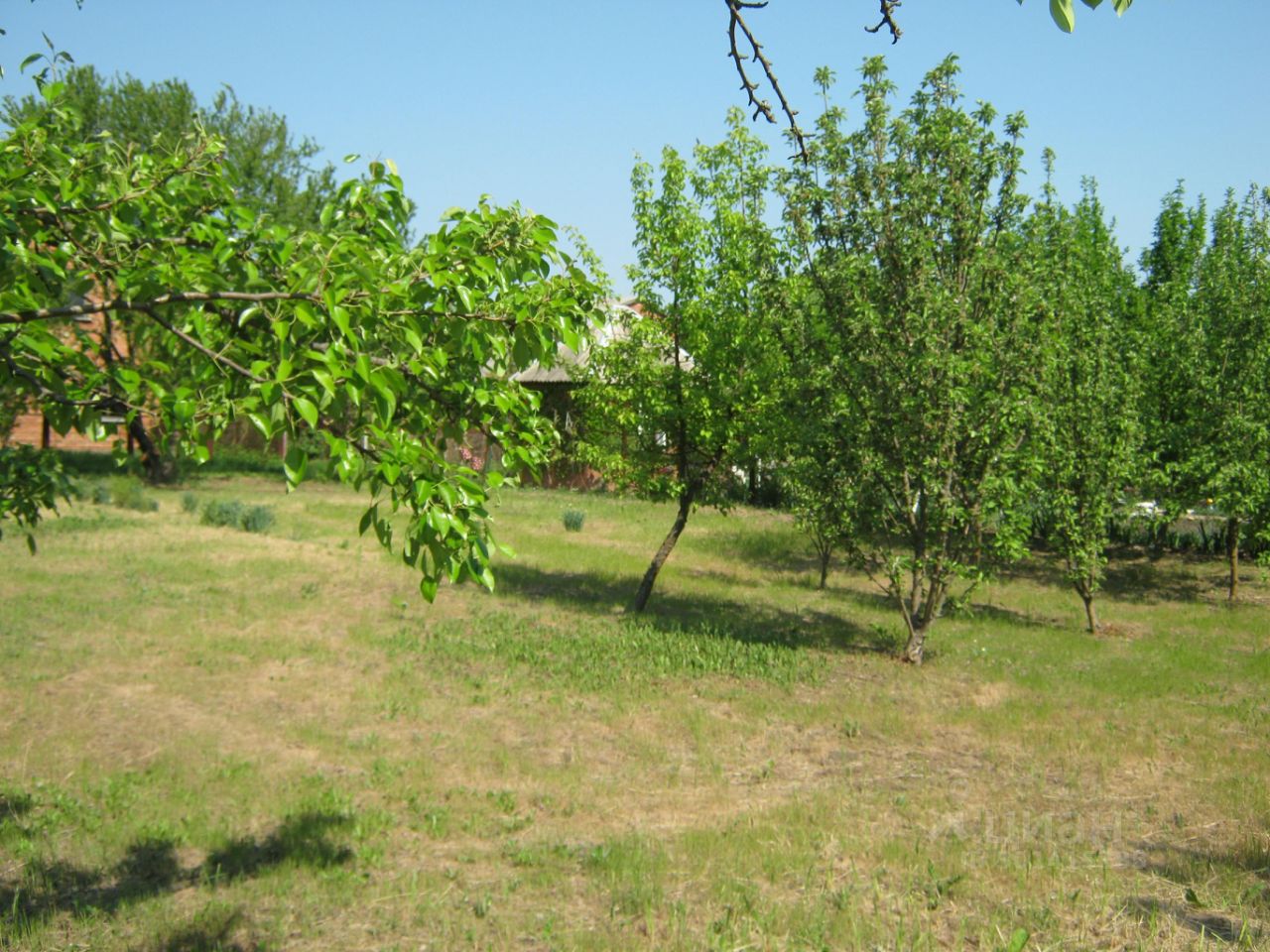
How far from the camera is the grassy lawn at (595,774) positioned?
18.3ft

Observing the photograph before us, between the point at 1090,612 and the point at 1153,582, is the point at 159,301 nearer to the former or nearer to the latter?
the point at 1090,612

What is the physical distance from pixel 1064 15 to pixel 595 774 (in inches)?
259

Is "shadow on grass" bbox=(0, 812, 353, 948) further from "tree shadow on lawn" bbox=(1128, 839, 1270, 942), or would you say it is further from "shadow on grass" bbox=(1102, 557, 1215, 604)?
"shadow on grass" bbox=(1102, 557, 1215, 604)

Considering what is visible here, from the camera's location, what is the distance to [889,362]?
11.5 metres

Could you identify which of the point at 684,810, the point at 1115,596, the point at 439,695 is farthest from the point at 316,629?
the point at 1115,596

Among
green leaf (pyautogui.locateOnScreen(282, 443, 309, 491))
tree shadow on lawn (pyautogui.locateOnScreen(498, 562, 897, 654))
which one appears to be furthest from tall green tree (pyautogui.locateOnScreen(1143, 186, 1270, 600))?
green leaf (pyautogui.locateOnScreen(282, 443, 309, 491))

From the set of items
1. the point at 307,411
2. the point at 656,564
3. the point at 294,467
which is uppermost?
the point at 307,411

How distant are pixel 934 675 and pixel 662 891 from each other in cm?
672

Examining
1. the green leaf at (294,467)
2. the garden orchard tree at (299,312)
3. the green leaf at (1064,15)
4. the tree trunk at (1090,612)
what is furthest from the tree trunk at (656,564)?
the green leaf at (1064,15)

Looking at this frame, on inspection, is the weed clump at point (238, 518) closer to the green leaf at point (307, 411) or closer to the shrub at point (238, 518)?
the shrub at point (238, 518)

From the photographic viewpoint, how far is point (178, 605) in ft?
43.7

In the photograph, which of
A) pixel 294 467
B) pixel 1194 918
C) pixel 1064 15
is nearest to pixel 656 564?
pixel 1194 918

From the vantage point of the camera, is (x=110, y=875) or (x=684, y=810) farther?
(x=684, y=810)

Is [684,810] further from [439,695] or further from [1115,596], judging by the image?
[1115,596]
